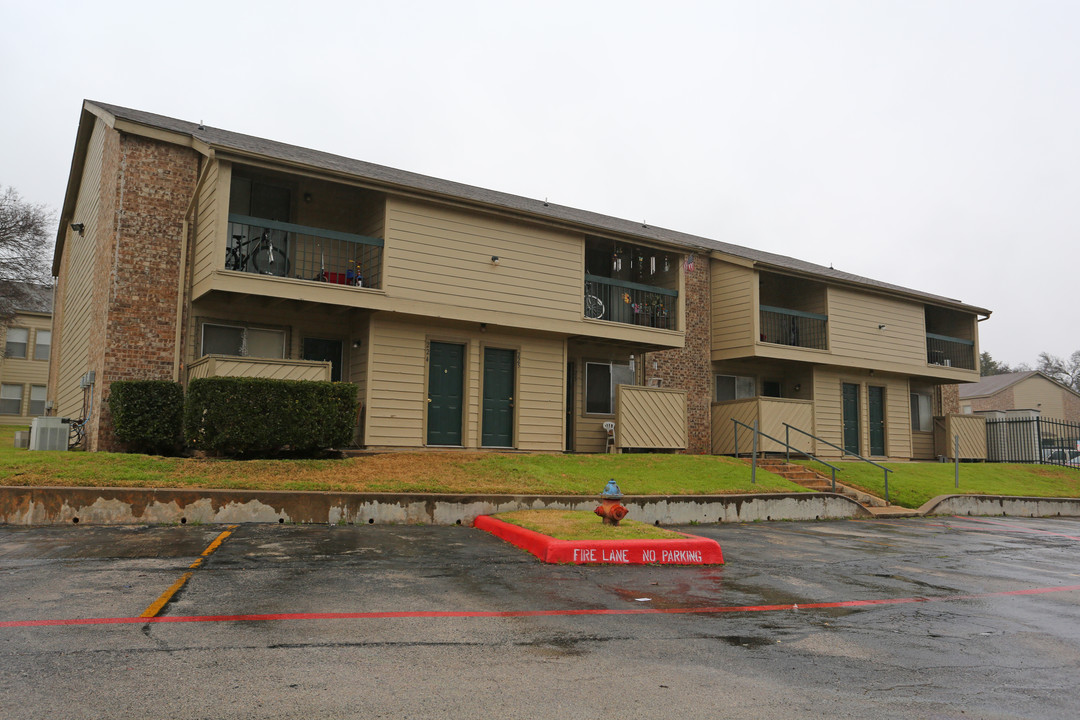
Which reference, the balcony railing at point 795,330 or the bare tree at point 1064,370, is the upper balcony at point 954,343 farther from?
the bare tree at point 1064,370

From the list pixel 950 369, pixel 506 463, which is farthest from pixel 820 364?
pixel 506 463

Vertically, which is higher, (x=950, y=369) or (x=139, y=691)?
(x=950, y=369)

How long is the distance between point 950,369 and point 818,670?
A: 25262 millimetres

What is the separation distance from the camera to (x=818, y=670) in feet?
15.6

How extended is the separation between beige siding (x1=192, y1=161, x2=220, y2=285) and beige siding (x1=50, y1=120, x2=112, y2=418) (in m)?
1.87

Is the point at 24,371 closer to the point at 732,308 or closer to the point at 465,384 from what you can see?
the point at 465,384

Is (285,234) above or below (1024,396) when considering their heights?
above

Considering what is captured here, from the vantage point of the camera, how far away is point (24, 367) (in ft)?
125

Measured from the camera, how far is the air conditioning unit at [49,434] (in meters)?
15.0

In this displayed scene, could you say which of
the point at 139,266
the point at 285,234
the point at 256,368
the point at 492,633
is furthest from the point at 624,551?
the point at 139,266

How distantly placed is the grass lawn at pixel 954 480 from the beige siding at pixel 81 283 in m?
17.7

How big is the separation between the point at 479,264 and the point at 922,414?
1870 cm

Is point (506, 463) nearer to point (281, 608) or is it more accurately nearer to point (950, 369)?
point (281, 608)

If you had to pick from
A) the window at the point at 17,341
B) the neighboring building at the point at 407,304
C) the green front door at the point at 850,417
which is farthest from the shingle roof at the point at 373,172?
the window at the point at 17,341
